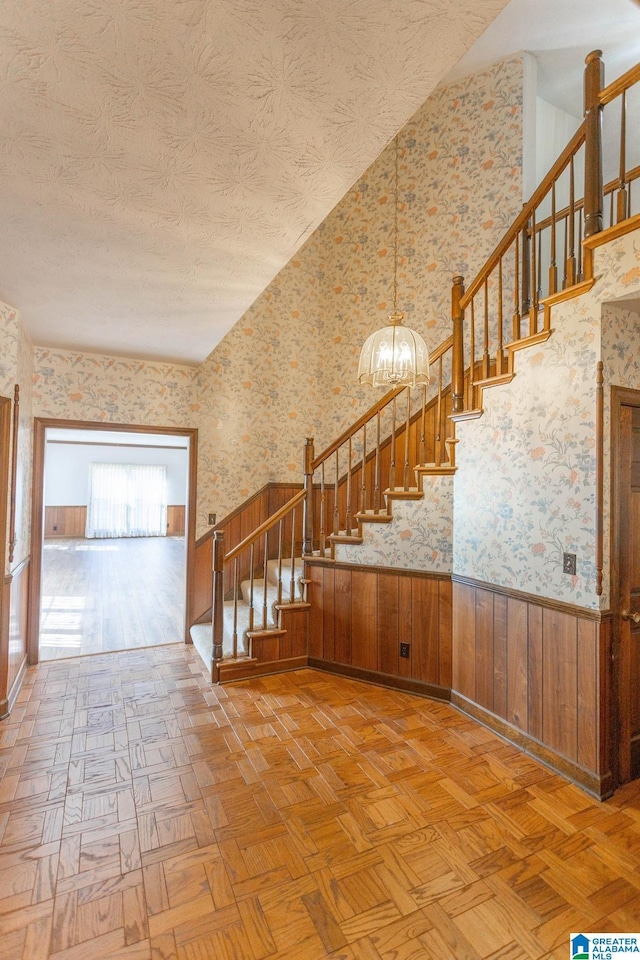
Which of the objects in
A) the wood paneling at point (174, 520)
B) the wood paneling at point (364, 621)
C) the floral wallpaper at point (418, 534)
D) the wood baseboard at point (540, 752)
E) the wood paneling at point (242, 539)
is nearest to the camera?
the wood baseboard at point (540, 752)

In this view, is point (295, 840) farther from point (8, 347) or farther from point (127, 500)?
point (127, 500)

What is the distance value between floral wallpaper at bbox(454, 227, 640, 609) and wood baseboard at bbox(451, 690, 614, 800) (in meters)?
0.82

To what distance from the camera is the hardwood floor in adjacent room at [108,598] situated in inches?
173

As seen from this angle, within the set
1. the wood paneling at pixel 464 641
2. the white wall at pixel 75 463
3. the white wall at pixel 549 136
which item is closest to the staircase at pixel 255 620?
the wood paneling at pixel 464 641

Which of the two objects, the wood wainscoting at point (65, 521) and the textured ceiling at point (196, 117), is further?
the wood wainscoting at point (65, 521)

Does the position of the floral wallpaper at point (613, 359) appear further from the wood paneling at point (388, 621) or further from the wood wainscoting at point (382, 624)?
the wood paneling at point (388, 621)

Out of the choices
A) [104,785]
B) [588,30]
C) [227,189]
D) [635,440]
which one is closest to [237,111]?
[227,189]

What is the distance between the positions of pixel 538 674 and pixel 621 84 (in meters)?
2.94

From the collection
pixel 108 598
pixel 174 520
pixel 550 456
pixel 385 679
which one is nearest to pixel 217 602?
pixel 385 679

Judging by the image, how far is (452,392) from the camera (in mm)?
A: 3176

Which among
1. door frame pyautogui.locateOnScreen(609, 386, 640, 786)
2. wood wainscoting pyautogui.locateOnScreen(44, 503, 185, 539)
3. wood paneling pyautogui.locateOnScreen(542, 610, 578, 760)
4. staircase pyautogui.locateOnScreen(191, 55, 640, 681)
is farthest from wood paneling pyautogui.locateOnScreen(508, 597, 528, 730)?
wood wainscoting pyautogui.locateOnScreen(44, 503, 185, 539)

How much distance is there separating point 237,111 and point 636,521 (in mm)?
2536

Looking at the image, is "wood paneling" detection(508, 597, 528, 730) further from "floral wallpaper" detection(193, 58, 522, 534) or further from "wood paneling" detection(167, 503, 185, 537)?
"wood paneling" detection(167, 503, 185, 537)

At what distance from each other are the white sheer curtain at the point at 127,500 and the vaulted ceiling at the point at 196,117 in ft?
32.4
